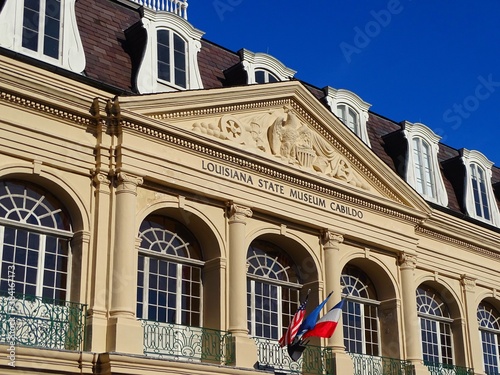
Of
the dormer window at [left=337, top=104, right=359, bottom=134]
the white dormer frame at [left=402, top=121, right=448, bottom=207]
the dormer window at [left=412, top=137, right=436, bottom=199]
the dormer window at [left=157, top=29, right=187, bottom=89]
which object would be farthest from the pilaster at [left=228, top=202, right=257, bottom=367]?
the dormer window at [left=412, top=137, right=436, bottom=199]

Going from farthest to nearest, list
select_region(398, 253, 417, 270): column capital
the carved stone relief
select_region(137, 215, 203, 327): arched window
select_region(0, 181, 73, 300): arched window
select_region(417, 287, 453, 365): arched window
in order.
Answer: select_region(417, 287, 453, 365): arched window → select_region(398, 253, 417, 270): column capital → the carved stone relief → select_region(137, 215, 203, 327): arched window → select_region(0, 181, 73, 300): arched window

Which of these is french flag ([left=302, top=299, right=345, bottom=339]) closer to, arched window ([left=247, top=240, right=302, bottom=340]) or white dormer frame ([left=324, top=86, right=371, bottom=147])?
arched window ([left=247, top=240, right=302, bottom=340])

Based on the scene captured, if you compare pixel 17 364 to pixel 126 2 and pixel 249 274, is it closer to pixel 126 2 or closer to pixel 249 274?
pixel 249 274

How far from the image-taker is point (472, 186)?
2897cm

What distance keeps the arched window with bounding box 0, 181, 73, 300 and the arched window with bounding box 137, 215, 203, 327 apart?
192 cm

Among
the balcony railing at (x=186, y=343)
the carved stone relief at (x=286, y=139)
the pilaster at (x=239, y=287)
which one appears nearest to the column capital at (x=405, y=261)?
the carved stone relief at (x=286, y=139)

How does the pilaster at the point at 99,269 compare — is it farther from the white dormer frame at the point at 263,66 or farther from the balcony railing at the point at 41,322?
the white dormer frame at the point at 263,66

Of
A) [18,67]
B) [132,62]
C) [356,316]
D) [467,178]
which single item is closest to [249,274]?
[356,316]

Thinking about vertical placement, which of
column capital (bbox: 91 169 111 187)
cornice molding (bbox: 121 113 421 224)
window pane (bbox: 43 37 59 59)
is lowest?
column capital (bbox: 91 169 111 187)

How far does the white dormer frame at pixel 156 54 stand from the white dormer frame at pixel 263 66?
5.24 feet

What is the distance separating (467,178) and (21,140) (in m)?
16.1

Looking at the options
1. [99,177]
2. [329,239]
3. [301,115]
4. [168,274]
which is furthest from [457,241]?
[99,177]

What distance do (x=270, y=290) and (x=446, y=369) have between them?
6.66 metres

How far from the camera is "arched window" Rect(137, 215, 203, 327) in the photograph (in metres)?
19.6
